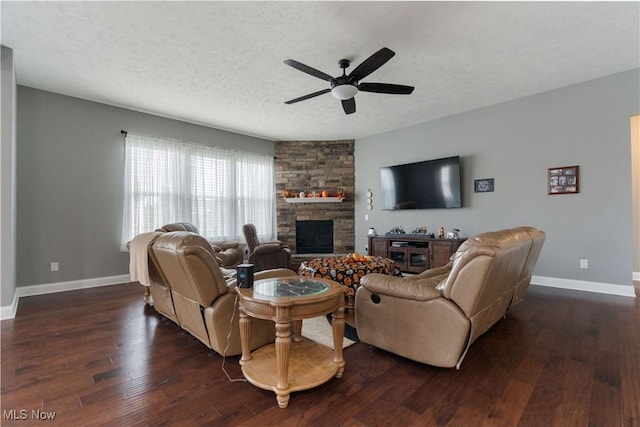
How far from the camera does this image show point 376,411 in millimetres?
1572

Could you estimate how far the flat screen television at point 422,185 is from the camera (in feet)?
16.6

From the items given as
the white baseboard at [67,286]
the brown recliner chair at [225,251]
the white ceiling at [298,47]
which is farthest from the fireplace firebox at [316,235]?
the white baseboard at [67,286]

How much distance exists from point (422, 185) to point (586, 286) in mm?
2752

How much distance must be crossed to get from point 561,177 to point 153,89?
19.5 ft

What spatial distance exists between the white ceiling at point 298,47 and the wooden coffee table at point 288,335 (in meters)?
2.30

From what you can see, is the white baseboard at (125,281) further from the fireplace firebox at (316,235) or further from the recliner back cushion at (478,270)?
the fireplace firebox at (316,235)

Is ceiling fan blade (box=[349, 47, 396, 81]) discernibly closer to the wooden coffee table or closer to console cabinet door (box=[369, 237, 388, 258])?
the wooden coffee table

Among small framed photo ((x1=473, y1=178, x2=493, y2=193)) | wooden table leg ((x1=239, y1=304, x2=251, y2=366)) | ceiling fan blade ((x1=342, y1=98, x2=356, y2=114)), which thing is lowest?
wooden table leg ((x1=239, y1=304, x2=251, y2=366))

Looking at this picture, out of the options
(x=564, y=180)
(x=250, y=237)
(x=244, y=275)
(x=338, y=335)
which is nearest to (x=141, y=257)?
(x=244, y=275)

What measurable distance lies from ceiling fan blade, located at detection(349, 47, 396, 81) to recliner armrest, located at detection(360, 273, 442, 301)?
1.84 meters

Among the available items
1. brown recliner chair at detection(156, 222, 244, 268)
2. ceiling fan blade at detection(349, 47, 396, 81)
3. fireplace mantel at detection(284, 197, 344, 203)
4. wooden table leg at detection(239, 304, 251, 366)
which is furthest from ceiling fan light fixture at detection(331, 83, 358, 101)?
fireplace mantel at detection(284, 197, 344, 203)

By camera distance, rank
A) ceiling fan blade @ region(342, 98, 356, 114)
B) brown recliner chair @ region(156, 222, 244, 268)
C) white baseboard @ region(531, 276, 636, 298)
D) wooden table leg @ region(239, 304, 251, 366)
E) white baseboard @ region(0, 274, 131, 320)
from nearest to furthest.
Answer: wooden table leg @ region(239, 304, 251, 366)
ceiling fan blade @ region(342, 98, 356, 114)
white baseboard @ region(531, 276, 636, 298)
white baseboard @ region(0, 274, 131, 320)
brown recliner chair @ region(156, 222, 244, 268)

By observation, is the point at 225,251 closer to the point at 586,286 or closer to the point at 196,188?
the point at 196,188

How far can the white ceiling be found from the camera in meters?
Result: 2.50
